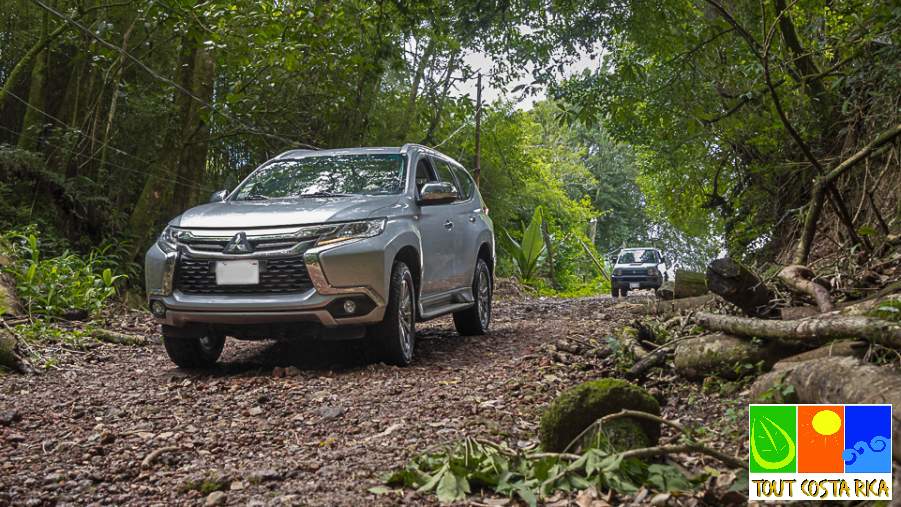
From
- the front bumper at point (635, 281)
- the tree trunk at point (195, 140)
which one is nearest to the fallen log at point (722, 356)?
the tree trunk at point (195, 140)

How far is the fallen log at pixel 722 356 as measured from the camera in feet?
16.6

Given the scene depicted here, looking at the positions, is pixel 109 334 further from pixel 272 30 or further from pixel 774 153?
pixel 774 153

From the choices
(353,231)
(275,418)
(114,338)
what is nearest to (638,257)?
(114,338)

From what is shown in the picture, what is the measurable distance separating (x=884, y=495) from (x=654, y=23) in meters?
8.59

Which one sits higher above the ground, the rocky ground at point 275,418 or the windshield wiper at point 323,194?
the windshield wiper at point 323,194

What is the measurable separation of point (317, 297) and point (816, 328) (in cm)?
322

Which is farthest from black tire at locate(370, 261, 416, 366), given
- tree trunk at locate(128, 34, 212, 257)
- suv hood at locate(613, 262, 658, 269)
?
suv hood at locate(613, 262, 658, 269)

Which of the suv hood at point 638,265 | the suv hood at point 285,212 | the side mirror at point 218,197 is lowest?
the suv hood at point 638,265

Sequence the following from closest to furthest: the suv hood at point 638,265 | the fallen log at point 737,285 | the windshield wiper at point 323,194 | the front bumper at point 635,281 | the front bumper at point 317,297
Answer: the fallen log at point 737,285
the front bumper at point 317,297
the windshield wiper at point 323,194
the front bumper at point 635,281
the suv hood at point 638,265

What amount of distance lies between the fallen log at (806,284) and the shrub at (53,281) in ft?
22.9

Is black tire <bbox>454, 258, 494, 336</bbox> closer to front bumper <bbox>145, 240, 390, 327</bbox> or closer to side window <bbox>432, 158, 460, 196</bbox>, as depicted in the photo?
side window <bbox>432, 158, 460, 196</bbox>

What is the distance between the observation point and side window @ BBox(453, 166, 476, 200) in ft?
29.8

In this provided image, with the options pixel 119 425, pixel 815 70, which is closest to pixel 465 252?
pixel 119 425

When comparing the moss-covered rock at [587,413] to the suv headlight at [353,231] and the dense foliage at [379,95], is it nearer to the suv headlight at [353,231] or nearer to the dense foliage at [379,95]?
the suv headlight at [353,231]
